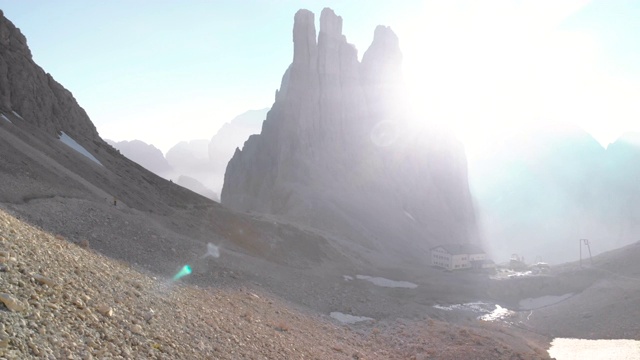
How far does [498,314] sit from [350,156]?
5974 centimetres

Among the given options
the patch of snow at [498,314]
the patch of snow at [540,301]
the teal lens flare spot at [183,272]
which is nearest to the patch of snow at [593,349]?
the patch of snow at [498,314]

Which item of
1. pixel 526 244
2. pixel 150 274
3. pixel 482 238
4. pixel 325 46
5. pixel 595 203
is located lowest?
pixel 150 274

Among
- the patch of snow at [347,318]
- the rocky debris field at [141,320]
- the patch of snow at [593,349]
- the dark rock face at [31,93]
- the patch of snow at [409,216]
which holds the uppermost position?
the patch of snow at [409,216]

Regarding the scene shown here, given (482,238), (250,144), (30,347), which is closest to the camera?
(30,347)

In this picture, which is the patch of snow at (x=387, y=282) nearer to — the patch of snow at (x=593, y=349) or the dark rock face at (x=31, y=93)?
the patch of snow at (x=593, y=349)

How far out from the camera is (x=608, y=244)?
538 ft

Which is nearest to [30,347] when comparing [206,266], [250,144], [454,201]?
[206,266]

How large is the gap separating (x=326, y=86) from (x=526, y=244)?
4071 inches

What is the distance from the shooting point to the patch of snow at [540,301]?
5588 centimetres

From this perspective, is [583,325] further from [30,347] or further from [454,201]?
[454,201]

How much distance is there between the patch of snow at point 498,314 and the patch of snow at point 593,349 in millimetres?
6452

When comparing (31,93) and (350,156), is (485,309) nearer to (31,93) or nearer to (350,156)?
(31,93)

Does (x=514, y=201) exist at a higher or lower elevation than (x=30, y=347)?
higher

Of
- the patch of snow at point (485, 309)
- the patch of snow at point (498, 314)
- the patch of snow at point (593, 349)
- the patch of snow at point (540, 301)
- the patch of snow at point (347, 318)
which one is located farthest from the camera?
the patch of snow at point (540, 301)
